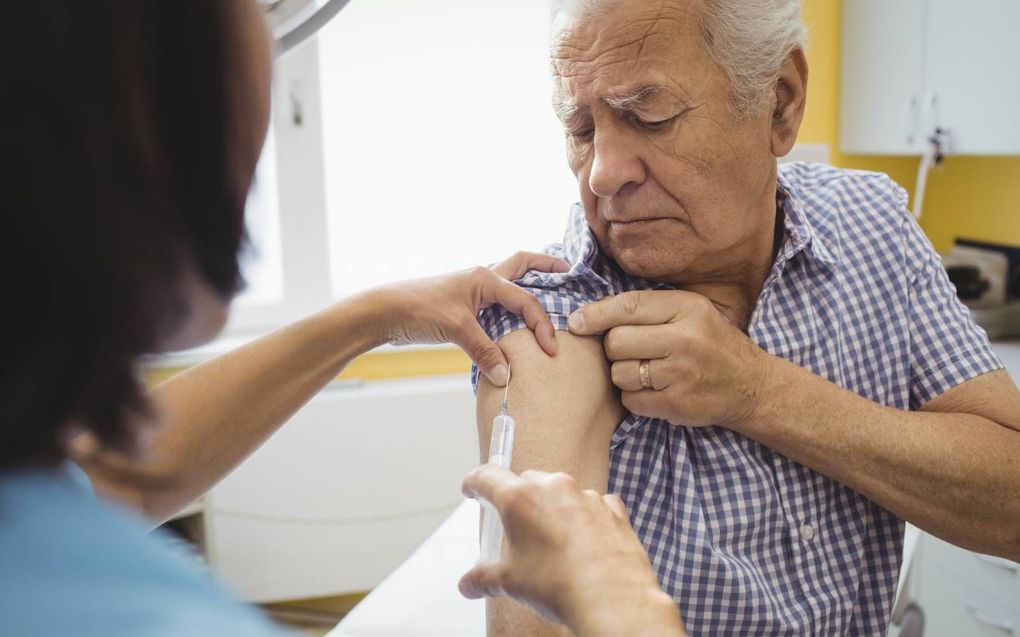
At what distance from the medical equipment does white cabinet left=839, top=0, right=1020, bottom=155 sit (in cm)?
230

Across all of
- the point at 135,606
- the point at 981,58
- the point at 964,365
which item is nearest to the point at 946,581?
the point at 964,365

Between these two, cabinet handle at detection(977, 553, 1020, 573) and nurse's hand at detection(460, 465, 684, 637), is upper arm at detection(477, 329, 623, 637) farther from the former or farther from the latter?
cabinet handle at detection(977, 553, 1020, 573)

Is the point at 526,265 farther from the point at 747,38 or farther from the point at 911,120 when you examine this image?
the point at 911,120

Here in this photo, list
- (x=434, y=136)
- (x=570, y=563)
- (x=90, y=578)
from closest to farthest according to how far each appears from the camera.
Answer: (x=90, y=578) < (x=570, y=563) < (x=434, y=136)

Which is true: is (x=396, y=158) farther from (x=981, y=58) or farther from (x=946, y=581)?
(x=946, y=581)

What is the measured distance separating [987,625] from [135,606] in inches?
91.1

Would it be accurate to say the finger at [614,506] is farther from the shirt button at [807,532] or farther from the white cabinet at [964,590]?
the white cabinet at [964,590]

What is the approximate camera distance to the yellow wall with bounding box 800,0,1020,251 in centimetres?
317

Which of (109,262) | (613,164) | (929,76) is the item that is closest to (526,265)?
(613,164)

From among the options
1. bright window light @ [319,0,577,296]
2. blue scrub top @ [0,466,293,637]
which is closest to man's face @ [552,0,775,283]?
blue scrub top @ [0,466,293,637]

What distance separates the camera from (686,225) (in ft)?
3.84

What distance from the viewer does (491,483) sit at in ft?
2.33

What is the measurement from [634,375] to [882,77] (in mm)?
2482

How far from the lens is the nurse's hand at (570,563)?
2.12ft
